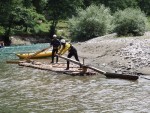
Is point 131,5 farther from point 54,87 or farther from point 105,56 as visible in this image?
point 54,87

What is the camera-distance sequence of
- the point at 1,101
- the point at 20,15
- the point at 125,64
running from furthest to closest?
the point at 20,15
the point at 125,64
the point at 1,101

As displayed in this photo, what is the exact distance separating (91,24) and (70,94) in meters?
41.1

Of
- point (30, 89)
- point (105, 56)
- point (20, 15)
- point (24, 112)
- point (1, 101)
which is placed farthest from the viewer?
point (20, 15)

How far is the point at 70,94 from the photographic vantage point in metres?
21.3

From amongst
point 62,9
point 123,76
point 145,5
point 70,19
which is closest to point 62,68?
point 123,76

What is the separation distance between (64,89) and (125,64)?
8.92 meters

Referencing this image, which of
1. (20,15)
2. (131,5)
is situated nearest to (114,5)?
(131,5)

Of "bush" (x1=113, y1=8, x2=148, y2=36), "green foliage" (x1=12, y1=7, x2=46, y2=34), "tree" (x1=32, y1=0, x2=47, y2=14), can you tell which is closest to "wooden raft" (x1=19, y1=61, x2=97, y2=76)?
"bush" (x1=113, y1=8, x2=148, y2=36)

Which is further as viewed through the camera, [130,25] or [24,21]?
[24,21]

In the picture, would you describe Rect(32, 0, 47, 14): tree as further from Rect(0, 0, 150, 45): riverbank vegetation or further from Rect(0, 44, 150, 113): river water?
Rect(0, 44, 150, 113): river water

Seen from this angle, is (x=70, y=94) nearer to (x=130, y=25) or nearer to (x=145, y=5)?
(x=130, y=25)

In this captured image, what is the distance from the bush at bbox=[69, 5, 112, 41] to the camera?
6178cm

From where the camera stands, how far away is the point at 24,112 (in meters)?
17.2

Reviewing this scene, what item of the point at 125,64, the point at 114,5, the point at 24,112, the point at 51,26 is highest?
the point at 114,5
